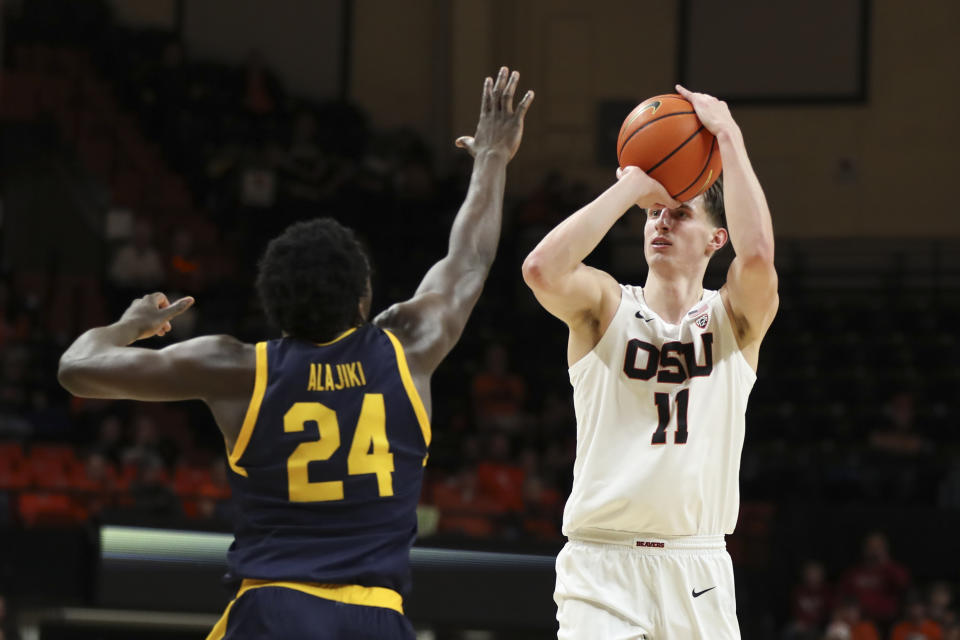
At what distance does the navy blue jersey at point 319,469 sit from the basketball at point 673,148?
1315 mm

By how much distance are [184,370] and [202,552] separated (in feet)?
20.2

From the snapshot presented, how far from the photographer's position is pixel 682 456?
4.00 m

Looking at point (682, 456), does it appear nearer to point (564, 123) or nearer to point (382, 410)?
point (382, 410)

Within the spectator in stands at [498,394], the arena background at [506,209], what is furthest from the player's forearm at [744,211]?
the spectator in stands at [498,394]

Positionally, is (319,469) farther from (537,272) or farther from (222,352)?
(537,272)

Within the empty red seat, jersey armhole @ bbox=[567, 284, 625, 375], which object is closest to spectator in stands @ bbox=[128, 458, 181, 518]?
the empty red seat

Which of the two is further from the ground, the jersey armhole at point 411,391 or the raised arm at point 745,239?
the raised arm at point 745,239

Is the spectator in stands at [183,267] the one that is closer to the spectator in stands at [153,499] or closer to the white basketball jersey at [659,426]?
the spectator in stands at [153,499]

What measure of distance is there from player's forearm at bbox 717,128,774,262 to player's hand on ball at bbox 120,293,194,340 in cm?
163

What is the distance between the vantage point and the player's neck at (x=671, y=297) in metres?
4.25

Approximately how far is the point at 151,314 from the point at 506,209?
483 inches

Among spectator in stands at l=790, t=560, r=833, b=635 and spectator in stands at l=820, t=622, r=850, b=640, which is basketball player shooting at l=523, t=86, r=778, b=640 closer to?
spectator in stands at l=820, t=622, r=850, b=640

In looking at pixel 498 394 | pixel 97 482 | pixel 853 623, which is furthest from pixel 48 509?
pixel 853 623

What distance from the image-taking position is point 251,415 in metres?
3.21
